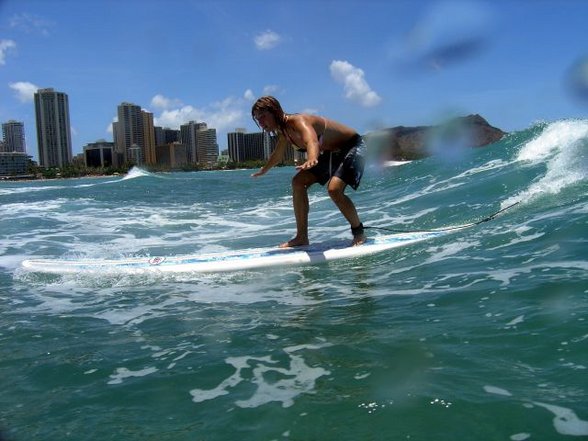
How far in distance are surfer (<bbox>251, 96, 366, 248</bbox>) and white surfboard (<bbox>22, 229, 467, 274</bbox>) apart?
0.21 meters

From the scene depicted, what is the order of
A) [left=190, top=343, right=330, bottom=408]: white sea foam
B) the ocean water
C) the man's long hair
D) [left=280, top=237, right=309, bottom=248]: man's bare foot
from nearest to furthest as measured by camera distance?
the ocean water → [left=190, top=343, right=330, bottom=408]: white sea foam → the man's long hair → [left=280, top=237, right=309, bottom=248]: man's bare foot

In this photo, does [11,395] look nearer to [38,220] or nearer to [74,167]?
[38,220]

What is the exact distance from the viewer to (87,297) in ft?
14.0

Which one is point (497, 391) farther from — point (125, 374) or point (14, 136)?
point (14, 136)

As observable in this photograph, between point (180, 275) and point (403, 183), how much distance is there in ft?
32.3

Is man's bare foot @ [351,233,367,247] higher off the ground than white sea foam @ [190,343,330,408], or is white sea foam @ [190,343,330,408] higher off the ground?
man's bare foot @ [351,233,367,247]

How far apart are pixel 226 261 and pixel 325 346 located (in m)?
2.58

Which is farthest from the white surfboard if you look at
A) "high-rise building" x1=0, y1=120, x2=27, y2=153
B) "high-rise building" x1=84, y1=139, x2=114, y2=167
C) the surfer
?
"high-rise building" x1=0, y1=120, x2=27, y2=153

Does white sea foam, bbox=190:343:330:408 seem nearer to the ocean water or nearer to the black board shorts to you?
the ocean water

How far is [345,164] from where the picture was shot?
17.9ft

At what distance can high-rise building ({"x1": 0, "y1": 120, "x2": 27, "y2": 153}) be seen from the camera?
107m

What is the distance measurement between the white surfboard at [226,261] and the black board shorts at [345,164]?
67cm

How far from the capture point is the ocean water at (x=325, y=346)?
1.96 metres

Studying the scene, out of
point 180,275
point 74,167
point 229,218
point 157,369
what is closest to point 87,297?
point 180,275
